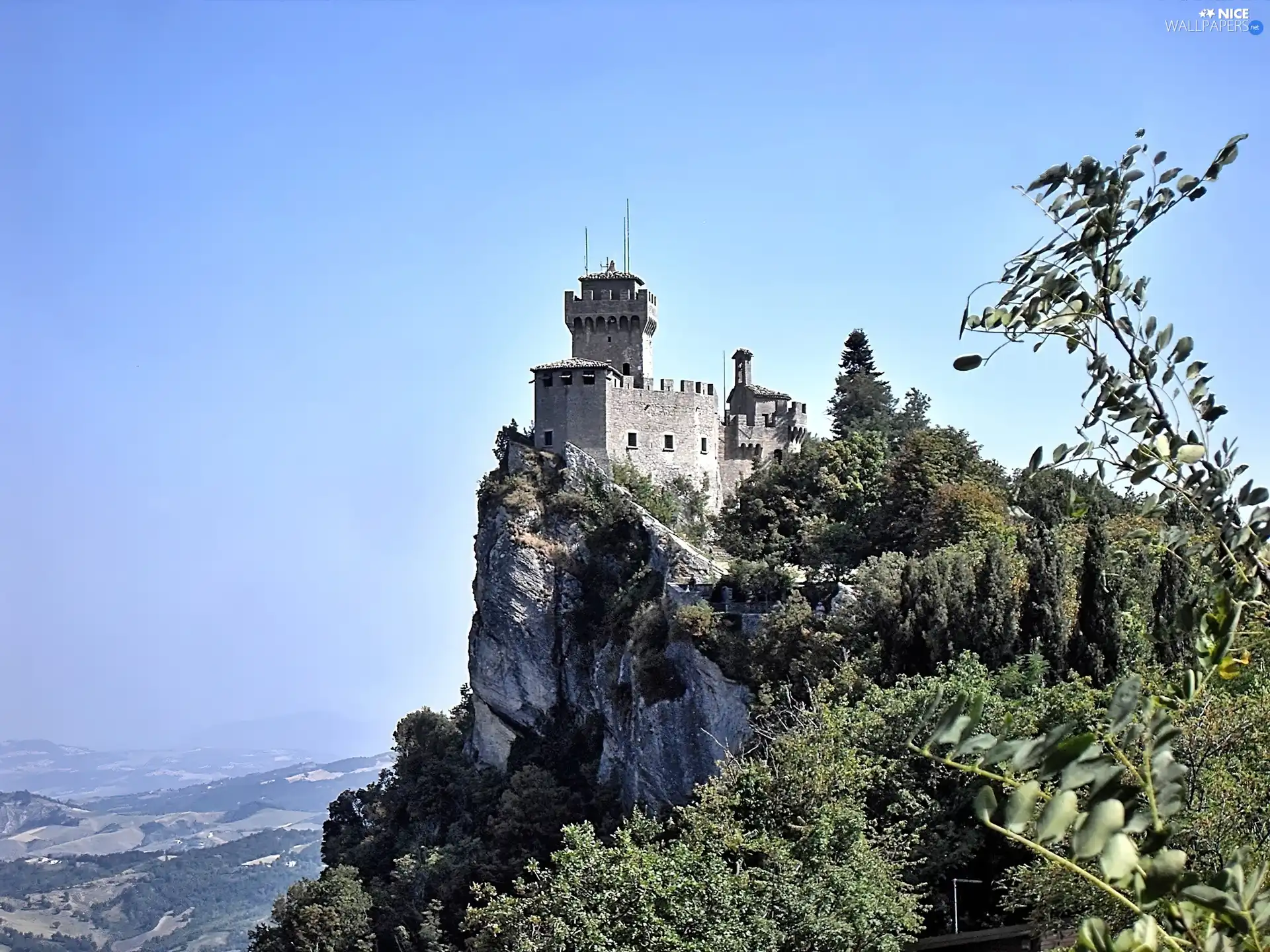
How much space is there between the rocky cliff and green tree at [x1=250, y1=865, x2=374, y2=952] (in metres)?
6.97

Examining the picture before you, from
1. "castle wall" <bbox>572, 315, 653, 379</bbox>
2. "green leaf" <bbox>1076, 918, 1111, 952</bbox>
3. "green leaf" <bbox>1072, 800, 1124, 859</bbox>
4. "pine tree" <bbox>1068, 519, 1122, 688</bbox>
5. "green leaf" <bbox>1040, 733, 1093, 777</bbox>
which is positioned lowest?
"green leaf" <bbox>1076, 918, 1111, 952</bbox>

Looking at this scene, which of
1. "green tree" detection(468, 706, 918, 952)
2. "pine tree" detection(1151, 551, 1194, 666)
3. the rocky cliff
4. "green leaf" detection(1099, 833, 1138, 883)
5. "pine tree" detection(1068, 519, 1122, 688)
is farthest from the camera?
the rocky cliff

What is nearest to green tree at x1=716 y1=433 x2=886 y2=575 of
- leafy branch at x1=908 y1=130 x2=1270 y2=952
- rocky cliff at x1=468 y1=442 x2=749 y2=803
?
rocky cliff at x1=468 y1=442 x2=749 y2=803

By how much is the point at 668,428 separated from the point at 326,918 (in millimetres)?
20887

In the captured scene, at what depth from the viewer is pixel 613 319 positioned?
6009cm

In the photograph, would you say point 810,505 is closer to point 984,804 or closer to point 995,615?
point 995,615

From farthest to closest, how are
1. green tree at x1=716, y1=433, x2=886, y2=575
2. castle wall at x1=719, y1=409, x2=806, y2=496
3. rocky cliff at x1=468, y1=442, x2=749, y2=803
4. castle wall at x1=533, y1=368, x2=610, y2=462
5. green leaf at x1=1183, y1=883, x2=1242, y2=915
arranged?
castle wall at x1=719, y1=409, x2=806, y2=496 < castle wall at x1=533, y1=368, x2=610, y2=462 < green tree at x1=716, y1=433, x2=886, y2=575 < rocky cliff at x1=468, y1=442, x2=749, y2=803 < green leaf at x1=1183, y1=883, x2=1242, y2=915

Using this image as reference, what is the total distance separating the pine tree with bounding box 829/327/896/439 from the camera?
60.2m

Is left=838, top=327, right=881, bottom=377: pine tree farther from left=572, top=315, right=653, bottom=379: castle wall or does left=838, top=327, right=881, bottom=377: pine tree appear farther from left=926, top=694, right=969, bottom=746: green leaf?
left=926, top=694, right=969, bottom=746: green leaf

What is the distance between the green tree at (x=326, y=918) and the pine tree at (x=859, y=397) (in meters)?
24.4

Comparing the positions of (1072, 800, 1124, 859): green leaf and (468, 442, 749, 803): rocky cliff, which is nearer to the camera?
(1072, 800, 1124, 859): green leaf

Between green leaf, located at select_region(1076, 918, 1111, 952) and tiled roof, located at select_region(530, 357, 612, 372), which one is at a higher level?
tiled roof, located at select_region(530, 357, 612, 372)

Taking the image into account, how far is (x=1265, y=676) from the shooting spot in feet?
84.4

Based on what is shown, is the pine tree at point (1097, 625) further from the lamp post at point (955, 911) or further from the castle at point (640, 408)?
the castle at point (640, 408)
